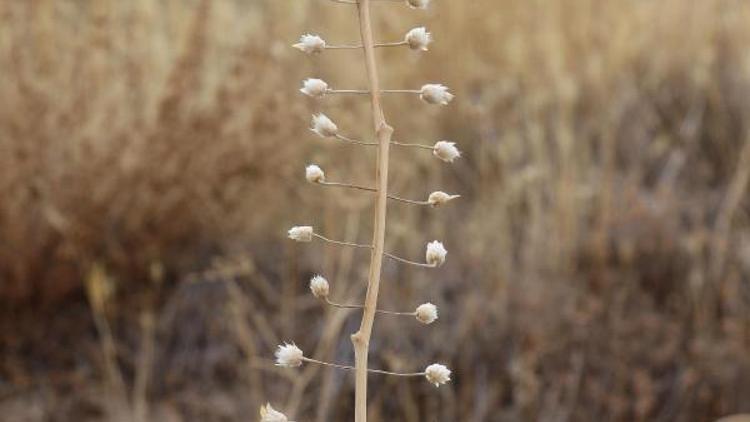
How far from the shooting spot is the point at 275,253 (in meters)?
2.99

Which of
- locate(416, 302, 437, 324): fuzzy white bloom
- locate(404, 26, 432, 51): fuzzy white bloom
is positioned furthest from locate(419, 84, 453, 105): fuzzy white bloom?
locate(416, 302, 437, 324): fuzzy white bloom

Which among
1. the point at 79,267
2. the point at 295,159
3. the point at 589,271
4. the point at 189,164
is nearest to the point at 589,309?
the point at 589,271

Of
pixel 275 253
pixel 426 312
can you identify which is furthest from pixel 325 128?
pixel 275 253

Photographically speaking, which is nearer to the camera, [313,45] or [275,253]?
[313,45]

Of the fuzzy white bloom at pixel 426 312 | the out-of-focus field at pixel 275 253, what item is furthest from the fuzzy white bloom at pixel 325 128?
the out-of-focus field at pixel 275 253

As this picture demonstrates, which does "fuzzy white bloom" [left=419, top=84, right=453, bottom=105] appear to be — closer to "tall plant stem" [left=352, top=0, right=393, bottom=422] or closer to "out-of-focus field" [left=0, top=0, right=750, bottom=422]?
"tall plant stem" [left=352, top=0, right=393, bottom=422]

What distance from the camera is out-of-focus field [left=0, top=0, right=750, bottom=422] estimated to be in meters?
2.53

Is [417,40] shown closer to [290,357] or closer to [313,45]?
[313,45]

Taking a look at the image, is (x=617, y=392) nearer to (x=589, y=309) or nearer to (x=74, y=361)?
(x=589, y=309)

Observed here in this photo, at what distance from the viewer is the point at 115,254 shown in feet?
8.84

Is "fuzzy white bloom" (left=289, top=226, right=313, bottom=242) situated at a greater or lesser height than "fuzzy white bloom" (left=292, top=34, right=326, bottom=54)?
lesser

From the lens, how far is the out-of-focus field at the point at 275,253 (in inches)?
99.4

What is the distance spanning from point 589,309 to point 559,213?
27cm

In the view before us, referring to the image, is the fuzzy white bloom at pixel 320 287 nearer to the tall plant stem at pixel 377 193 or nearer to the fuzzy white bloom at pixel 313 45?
the tall plant stem at pixel 377 193
